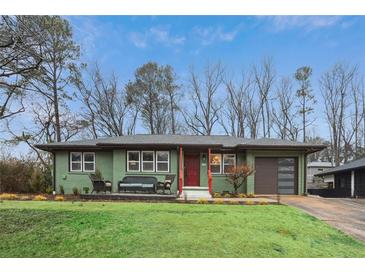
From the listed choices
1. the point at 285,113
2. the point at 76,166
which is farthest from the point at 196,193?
the point at 285,113

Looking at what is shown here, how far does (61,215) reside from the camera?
855 cm

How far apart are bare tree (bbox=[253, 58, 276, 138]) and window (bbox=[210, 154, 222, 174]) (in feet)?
52.7

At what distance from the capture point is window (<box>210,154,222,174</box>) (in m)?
17.1

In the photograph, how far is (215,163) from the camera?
56.4ft

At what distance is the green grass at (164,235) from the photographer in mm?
6168

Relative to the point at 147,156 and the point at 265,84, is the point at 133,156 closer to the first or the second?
the point at 147,156

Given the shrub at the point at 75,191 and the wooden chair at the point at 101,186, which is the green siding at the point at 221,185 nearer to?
the wooden chair at the point at 101,186

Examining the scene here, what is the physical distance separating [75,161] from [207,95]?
17701mm

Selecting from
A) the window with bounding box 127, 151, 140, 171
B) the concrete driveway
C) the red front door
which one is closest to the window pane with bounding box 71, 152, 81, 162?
the window with bounding box 127, 151, 140, 171

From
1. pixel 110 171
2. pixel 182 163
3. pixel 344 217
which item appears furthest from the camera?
pixel 110 171

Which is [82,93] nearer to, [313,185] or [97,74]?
[97,74]

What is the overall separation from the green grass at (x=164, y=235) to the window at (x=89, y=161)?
298 inches
